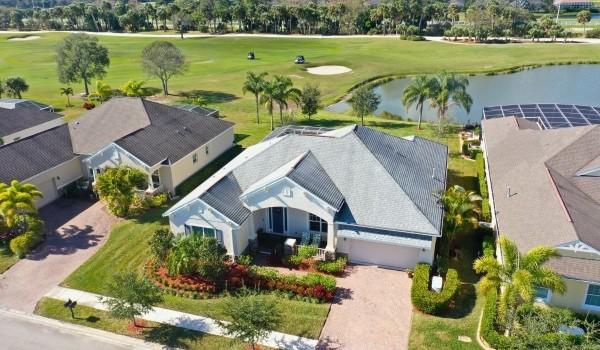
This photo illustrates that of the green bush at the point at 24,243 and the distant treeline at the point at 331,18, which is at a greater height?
the distant treeline at the point at 331,18

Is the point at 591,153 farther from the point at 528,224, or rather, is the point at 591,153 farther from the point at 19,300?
the point at 19,300

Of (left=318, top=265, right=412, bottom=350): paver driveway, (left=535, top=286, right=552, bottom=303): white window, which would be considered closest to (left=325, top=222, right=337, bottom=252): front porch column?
(left=318, top=265, right=412, bottom=350): paver driveway

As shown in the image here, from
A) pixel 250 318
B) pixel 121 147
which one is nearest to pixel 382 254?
pixel 250 318

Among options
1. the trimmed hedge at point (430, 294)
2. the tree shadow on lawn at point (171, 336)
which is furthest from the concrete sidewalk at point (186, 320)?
the trimmed hedge at point (430, 294)

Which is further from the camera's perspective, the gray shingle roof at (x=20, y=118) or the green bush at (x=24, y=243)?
the gray shingle roof at (x=20, y=118)

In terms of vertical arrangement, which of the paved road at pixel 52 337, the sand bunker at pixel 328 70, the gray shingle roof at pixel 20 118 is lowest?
the paved road at pixel 52 337

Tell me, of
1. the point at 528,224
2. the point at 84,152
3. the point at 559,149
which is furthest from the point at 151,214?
the point at 559,149

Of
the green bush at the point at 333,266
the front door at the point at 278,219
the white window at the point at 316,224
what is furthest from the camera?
the front door at the point at 278,219

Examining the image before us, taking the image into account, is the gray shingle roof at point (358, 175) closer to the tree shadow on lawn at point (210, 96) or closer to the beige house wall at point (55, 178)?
the beige house wall at point (55, 178)

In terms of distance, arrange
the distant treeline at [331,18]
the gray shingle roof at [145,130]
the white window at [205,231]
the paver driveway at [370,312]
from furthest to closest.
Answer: the distant treeline at [331,18]
the gray shingle roof at [145,130]
the white window at [205,231]
the paver driveway at [370,312]
